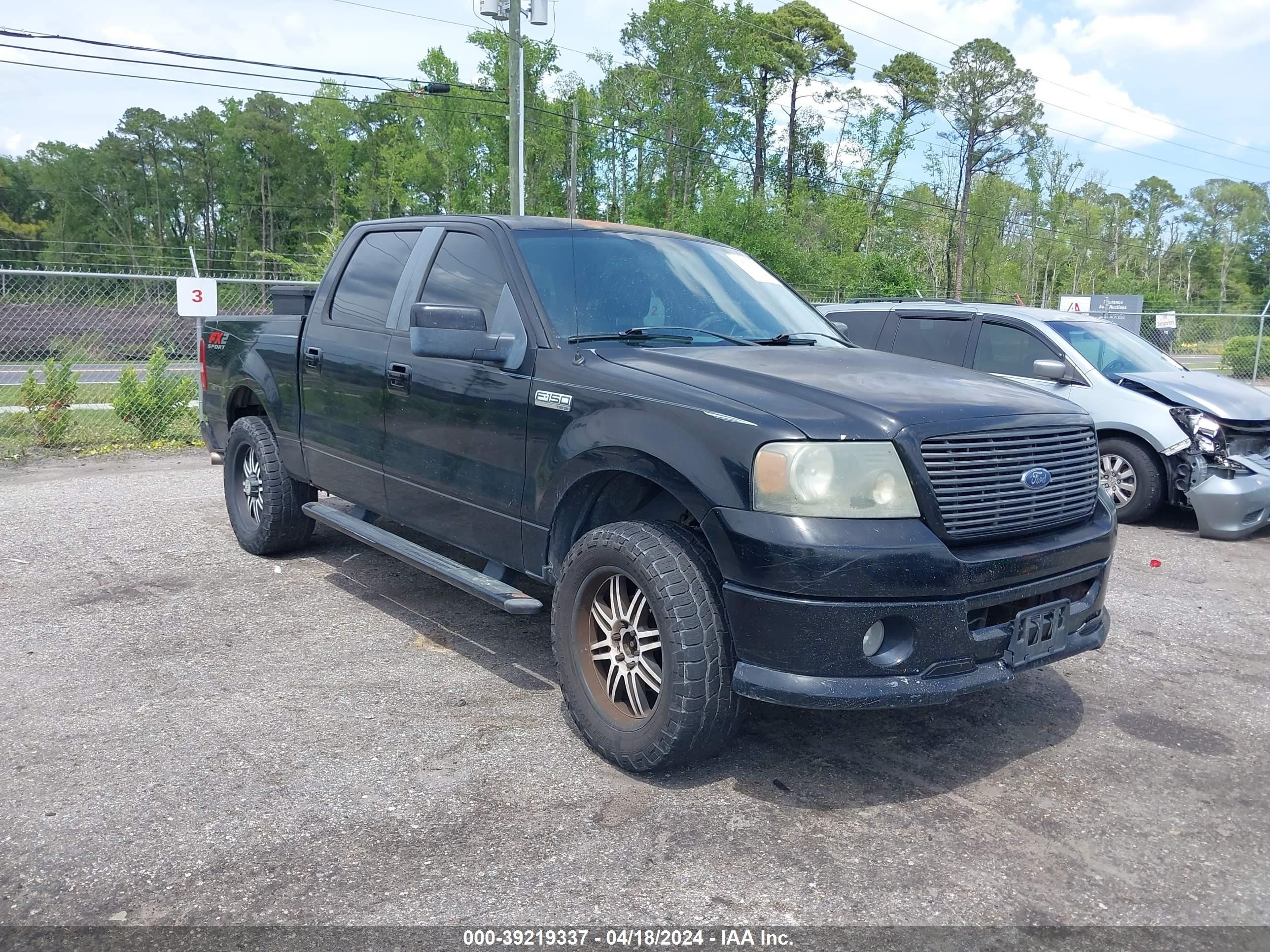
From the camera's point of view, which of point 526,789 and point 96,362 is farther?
point 96,362

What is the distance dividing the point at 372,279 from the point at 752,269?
6.45ft

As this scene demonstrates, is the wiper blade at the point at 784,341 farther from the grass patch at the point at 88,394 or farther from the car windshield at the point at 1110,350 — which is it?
the grass patch at the point at 88,394

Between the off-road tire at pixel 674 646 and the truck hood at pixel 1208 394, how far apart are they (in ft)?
20.4

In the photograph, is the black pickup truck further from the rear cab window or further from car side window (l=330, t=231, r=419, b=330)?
the rear cab window

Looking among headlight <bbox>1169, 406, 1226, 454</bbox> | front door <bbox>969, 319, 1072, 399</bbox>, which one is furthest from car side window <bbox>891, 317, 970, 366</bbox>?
headlight <bbox>1169, 406, 1226, 454</bbox>

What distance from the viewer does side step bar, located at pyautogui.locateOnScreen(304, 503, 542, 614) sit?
3934 millimetres

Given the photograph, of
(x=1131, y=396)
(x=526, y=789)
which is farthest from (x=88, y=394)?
(x=1131, y=396)

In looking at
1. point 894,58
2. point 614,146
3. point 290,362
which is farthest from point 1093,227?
point 290,362

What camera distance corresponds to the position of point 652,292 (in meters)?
4.39

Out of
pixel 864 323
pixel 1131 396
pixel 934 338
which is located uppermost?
pixel 864 323

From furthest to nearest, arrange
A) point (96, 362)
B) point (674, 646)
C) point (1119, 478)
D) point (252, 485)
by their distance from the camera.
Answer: point (96, 362), point (1119, 478), point (252, 485), point (674, 646)

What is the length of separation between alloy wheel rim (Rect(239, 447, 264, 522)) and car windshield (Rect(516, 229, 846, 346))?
9.07 feet

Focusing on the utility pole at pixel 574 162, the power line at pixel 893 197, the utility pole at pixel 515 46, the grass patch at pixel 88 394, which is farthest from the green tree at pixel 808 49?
the grass patch at pixel 88 394

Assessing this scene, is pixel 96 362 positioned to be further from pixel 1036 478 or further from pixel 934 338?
pixel 1036 478
